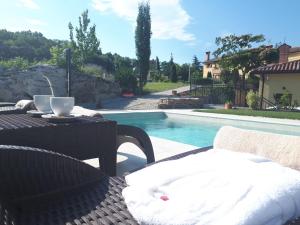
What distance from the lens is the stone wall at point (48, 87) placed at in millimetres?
14883

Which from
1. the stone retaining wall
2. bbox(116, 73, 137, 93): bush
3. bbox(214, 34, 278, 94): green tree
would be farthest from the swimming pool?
bbox(214, 34, 278, 94): green tree

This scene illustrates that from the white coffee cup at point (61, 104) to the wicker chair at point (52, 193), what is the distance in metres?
1.10

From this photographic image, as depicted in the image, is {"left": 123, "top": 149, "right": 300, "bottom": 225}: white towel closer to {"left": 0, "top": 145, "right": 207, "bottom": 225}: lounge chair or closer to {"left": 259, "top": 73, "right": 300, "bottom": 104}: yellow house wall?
{"left": 0, "top": 145, "right": 207, "bottom": 225}: lounge chair

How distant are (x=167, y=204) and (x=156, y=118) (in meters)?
11.4

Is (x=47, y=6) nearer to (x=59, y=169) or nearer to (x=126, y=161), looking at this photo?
(x=126, y=161)

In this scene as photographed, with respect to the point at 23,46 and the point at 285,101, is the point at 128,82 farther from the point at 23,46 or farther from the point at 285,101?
the point at 23,46

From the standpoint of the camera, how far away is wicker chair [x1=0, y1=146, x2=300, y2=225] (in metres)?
1.43

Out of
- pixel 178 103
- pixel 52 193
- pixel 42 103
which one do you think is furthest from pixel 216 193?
pixel 178 103

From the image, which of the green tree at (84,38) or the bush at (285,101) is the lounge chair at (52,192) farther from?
the green tree at (84,38)

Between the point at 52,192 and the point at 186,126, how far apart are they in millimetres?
9265

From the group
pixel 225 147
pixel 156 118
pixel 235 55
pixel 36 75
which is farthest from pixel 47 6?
pixel 235 55

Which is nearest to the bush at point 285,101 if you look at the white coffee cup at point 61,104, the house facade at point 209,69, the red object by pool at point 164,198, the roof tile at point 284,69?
the roof tile at point 284,69

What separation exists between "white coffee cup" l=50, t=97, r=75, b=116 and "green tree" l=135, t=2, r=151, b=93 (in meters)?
20.0

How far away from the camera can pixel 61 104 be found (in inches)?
110
